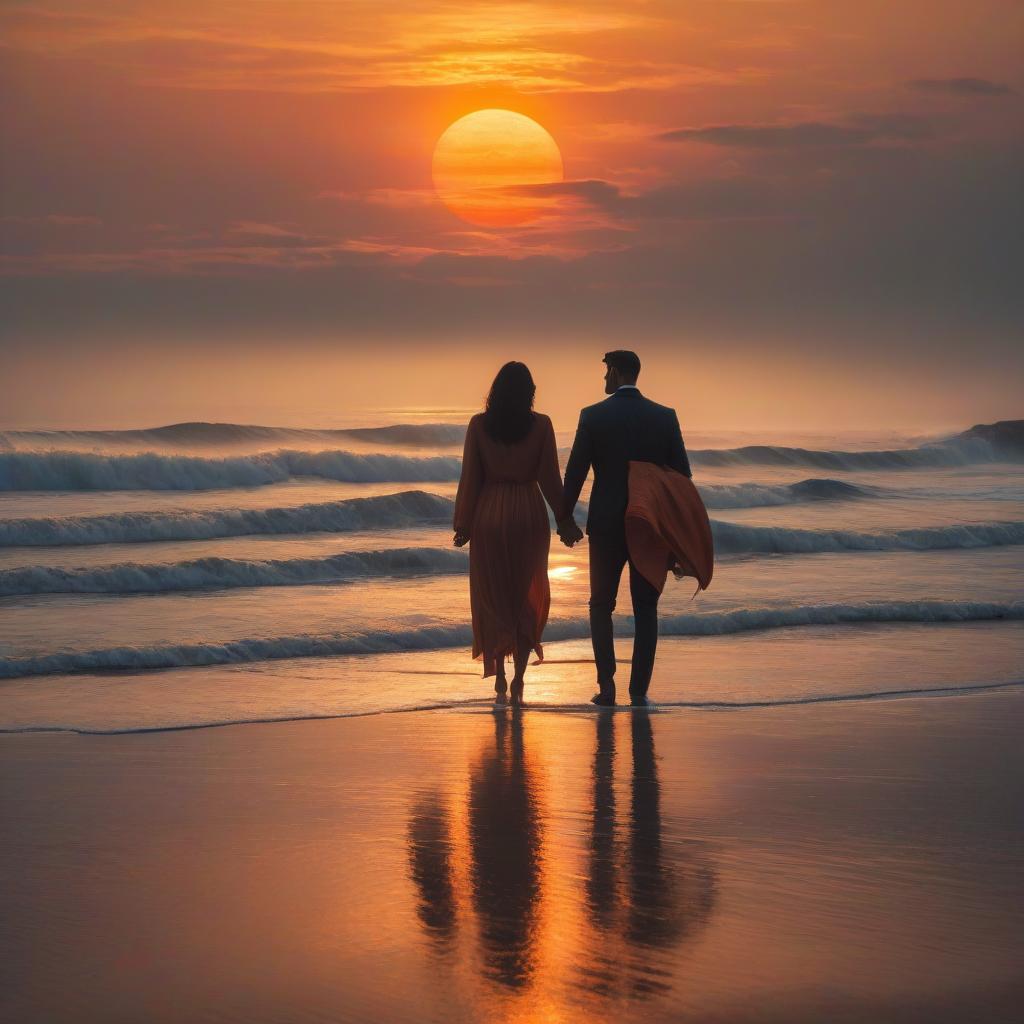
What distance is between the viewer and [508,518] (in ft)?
26.1

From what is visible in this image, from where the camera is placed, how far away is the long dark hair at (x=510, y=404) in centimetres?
781

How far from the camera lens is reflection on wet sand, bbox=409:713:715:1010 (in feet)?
12.1

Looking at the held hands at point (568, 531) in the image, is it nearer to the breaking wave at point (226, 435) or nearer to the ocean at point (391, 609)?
the ocean at point (391, 609)

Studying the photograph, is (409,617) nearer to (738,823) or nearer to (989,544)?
(738,823)

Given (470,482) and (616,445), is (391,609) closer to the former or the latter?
(470,482)

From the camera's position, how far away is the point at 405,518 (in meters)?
23.4

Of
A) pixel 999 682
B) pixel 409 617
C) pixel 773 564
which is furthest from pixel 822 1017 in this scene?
pixel 773 564

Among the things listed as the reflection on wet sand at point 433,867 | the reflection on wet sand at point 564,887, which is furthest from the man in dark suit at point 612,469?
the reflection on wet sand at point 433,867

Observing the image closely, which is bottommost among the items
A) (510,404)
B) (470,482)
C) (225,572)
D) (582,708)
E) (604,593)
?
(582,708)

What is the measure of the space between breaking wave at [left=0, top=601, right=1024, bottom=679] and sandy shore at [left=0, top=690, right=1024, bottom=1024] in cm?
262

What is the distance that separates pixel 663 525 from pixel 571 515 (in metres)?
0.51

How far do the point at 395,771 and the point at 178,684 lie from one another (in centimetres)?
307

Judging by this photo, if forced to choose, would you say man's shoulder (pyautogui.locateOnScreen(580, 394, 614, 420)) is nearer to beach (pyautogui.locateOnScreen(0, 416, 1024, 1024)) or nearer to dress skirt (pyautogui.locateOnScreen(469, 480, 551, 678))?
dress skirt (pyautogui.locateOnScreen(469, 480, 551, 678))

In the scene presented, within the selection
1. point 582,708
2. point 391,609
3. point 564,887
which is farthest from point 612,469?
point 391,609
